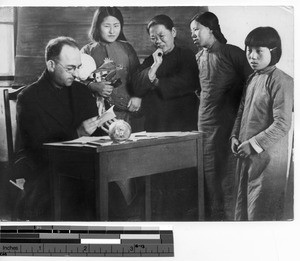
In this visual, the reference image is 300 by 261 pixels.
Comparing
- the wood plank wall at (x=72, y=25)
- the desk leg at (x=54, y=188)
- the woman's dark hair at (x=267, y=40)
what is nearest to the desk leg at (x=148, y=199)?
the desk leg at (x=54, y=188)

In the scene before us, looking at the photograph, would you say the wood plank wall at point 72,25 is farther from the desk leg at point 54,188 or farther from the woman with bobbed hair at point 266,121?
the desk leg at point 54,188

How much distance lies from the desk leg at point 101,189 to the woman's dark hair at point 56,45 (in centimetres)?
61

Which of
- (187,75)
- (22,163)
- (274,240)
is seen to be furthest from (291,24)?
(22,163)

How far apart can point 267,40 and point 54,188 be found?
4.70 feet

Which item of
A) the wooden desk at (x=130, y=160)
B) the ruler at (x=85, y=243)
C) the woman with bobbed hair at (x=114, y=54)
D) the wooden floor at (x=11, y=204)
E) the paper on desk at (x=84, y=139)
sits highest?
the woman with bobbed hair at (x=114, y=54)

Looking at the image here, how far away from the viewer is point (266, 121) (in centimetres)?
316

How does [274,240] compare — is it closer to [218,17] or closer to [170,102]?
[170,102]

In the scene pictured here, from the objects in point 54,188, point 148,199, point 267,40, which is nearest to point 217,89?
point 267,40

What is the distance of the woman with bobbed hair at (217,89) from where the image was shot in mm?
3170

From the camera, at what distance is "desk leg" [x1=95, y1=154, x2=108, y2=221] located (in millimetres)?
3113

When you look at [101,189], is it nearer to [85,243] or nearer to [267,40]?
[85,243]

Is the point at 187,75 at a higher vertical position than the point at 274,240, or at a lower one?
higher

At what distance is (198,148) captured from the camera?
3.19 m
